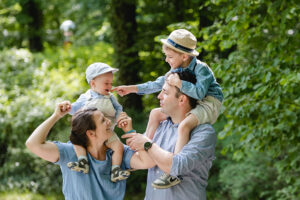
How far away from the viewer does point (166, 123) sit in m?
2.50

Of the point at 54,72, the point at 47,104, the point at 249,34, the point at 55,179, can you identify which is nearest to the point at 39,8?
the point at 54,72

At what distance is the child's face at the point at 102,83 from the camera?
238 centimetres

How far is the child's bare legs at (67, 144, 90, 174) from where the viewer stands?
2.28 meters

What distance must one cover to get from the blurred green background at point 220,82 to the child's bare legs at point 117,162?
0.84 m

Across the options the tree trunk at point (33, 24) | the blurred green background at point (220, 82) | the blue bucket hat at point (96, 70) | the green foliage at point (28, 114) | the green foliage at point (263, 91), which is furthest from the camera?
the tree trunk at point (33, 24)

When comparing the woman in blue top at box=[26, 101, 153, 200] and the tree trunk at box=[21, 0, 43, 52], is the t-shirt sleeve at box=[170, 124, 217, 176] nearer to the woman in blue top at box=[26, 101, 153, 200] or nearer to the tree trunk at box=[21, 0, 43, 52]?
the woman in blue top at box=[26, 101, 153, 200]

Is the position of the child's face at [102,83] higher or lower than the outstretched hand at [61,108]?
higher

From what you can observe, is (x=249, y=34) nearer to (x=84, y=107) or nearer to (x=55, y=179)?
(x=84, y=107)

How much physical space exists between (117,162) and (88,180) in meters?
0.20

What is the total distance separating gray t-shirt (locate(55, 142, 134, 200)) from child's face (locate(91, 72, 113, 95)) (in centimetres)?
36

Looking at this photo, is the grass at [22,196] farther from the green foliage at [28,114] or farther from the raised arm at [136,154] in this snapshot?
the raised arm at [136,154]

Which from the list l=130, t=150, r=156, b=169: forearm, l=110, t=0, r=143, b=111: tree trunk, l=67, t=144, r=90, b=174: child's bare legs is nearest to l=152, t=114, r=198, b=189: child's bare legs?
l=130, t=150, r=156, b=169: forearm

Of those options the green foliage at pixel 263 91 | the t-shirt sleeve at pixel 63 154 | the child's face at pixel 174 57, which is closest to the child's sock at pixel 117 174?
the t-shirt sleeve at pixel 63 154

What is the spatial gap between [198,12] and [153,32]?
3.66 feet
